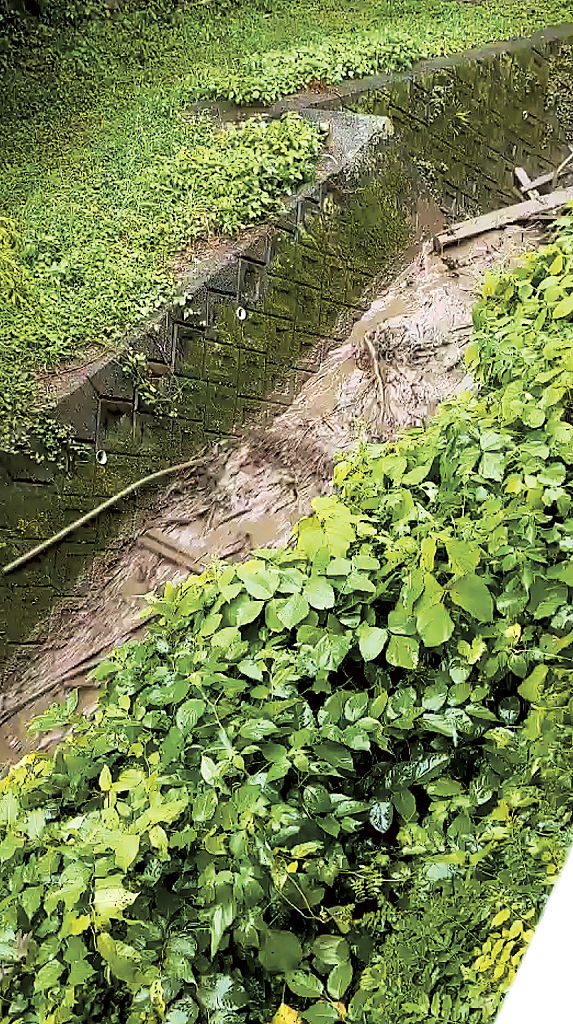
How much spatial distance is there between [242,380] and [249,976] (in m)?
2.48

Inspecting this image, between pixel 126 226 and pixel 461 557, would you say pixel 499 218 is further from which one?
pixel 461 557

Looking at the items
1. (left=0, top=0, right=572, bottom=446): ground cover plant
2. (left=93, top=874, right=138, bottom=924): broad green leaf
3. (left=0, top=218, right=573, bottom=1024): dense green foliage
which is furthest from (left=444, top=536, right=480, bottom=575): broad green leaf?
(left=0, top=0, right=572, bottom=446): ground cover plant

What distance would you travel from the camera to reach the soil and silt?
9.54 feet

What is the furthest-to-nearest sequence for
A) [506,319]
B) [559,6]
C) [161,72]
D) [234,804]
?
[559,6] < [161,72] < [506,319] < [234,804]

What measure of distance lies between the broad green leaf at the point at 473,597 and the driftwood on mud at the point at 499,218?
311cm

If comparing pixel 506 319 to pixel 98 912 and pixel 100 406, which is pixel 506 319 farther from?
pixel 98 912

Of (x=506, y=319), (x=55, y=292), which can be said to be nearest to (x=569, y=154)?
(x=506, y=319)

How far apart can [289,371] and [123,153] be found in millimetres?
1217

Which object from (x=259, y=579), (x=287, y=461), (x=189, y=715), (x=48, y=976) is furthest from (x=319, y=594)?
(x=287, y=461)

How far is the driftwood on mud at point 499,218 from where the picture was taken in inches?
163

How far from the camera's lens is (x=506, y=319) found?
7.55ft

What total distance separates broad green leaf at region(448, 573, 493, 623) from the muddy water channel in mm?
1626

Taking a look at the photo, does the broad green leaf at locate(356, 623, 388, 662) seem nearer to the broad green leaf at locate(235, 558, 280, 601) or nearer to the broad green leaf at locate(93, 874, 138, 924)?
the broad green leaf at locate(235, 558, 280, 601)

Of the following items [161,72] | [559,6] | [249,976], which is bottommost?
[249,976]
